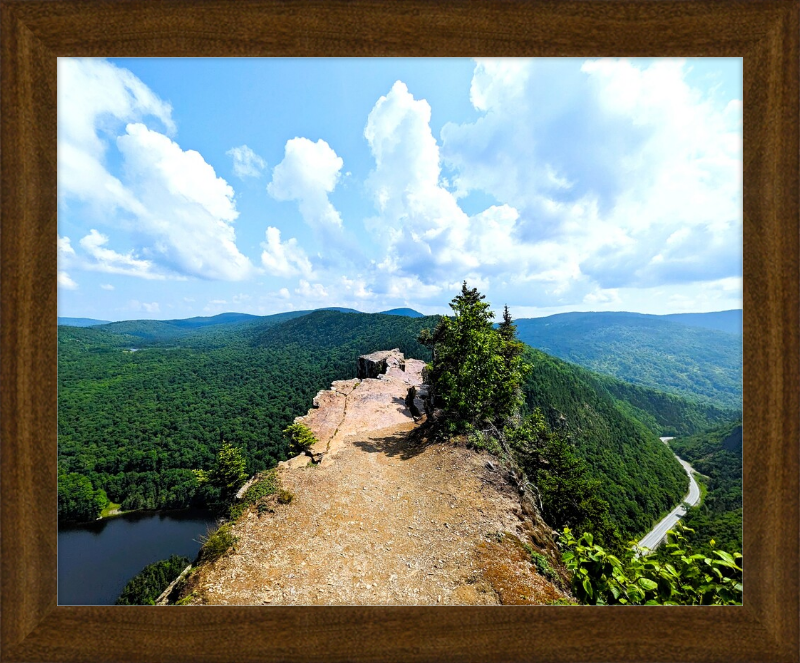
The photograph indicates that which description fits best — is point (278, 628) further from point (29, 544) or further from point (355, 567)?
point (355, 567)

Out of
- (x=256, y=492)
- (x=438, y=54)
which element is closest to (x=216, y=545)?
(x=256, y=492)

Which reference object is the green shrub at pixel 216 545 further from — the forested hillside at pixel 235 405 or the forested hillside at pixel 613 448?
the forested hillside at pixel 613 448

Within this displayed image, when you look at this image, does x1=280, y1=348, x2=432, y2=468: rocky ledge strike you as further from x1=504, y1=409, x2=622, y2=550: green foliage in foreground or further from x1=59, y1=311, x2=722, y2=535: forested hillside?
x1=59, y1=311, x2=722, y2=535: forested hillside

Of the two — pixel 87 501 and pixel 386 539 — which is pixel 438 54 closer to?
pixel 386 539

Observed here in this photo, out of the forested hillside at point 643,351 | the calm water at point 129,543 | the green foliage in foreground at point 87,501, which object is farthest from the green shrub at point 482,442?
the forested hillside at point 643,351

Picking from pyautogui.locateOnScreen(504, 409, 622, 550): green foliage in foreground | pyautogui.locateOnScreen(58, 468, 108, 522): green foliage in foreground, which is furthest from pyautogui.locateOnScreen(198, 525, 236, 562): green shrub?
pyautogui.locateOnScreen(58, 468, 108, 522): green foliage in foreground

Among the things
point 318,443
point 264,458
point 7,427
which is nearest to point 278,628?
point 7,427
